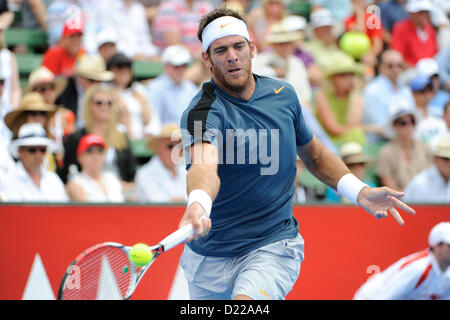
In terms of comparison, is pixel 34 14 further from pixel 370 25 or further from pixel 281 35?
pixel 370 25

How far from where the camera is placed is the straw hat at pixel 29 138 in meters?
6.88

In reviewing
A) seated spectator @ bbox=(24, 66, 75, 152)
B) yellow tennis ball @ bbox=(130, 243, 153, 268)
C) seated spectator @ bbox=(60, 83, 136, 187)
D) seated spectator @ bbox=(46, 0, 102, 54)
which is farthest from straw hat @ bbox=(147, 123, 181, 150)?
yellow tennis ball @ bbox=(130, 243, 153, 268)

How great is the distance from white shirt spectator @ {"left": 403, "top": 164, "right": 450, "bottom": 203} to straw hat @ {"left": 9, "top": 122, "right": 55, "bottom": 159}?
3.40 m

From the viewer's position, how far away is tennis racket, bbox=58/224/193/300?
13.1ft

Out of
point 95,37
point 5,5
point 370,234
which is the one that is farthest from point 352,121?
point 5,5

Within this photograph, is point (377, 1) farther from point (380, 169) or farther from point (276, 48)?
point (380, 169)

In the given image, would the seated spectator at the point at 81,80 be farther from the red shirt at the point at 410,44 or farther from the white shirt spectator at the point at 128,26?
the red shirt at the point at 410,44

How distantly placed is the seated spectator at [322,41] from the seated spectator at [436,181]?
2669mm

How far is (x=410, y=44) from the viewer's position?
10.5m

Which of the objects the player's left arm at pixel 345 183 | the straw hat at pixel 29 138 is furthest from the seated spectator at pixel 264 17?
the player's left arm at pixel 345 183

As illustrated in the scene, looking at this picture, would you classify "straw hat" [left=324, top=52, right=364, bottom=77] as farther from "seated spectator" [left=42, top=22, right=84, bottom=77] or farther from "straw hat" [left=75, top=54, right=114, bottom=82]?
"seated spectator" [left=42, top=22, right=84, bottom=77]

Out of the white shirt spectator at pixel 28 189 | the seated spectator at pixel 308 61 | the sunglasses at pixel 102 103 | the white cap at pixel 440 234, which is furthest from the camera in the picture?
the seated spectator at pixel 308 61

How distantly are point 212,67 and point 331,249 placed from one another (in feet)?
8.65
